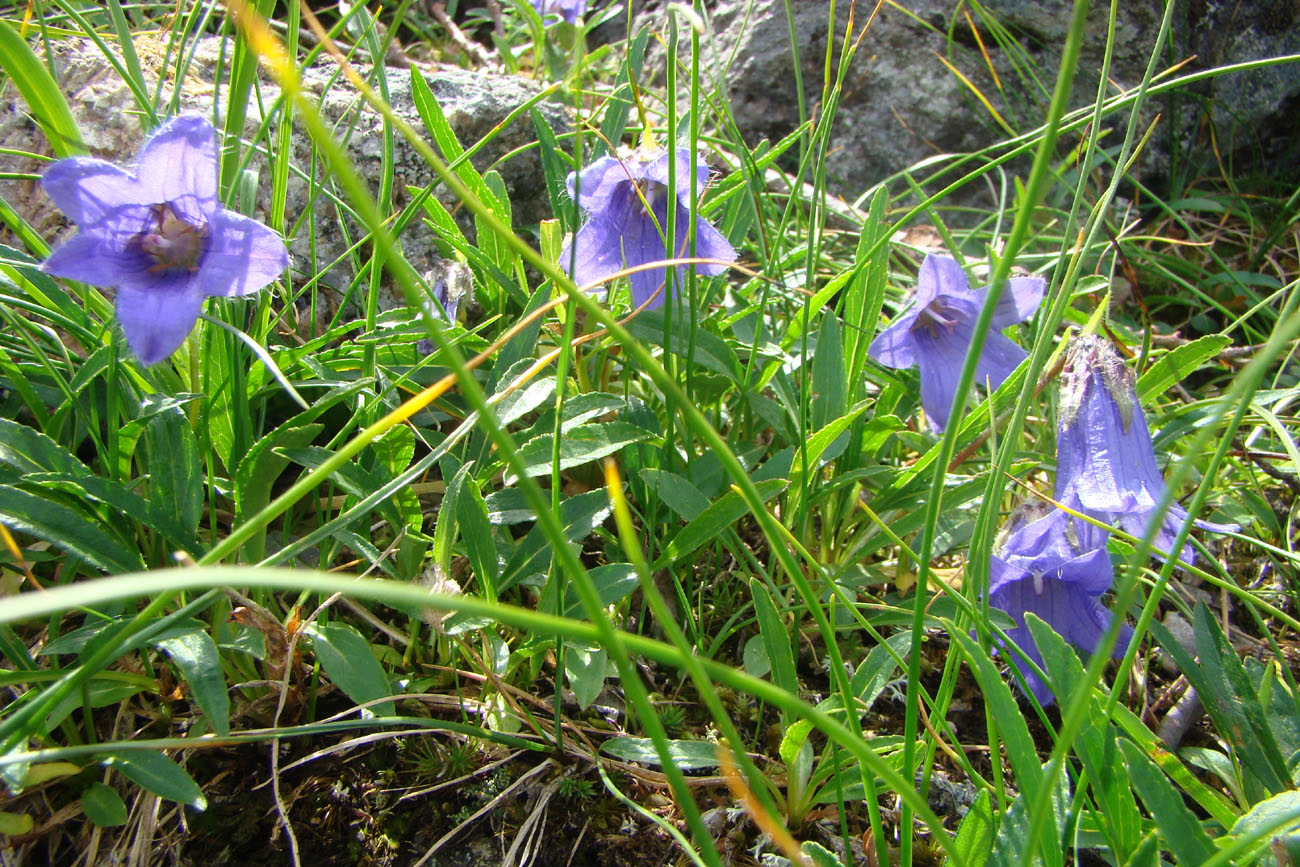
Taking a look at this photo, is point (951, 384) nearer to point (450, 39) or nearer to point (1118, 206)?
point (1118, 206)

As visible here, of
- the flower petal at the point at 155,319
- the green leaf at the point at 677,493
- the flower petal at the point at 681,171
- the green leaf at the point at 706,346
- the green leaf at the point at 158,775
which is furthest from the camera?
the green leaf at the point at 706,346

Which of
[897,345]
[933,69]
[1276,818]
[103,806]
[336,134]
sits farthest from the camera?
[933,69]

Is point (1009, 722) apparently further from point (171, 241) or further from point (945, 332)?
point (171, 241)

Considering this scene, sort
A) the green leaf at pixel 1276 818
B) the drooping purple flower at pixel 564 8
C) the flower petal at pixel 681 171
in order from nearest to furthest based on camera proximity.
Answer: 1. the green leaf at pixel 1276 818
2. the flower petal at pixel 681 171
3. the drooping purple flower at pixel 564 8

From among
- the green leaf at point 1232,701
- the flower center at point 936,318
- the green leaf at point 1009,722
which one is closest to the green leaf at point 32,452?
the green leaf at point 1009,722

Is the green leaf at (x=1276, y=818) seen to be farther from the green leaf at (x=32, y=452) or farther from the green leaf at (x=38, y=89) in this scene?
the green leaf at (x=38, y=89)

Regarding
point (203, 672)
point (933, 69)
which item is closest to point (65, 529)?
point (203, 672)

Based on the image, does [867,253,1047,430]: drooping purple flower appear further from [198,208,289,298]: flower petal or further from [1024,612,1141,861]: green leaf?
[198,208,289,298]: flower petal
